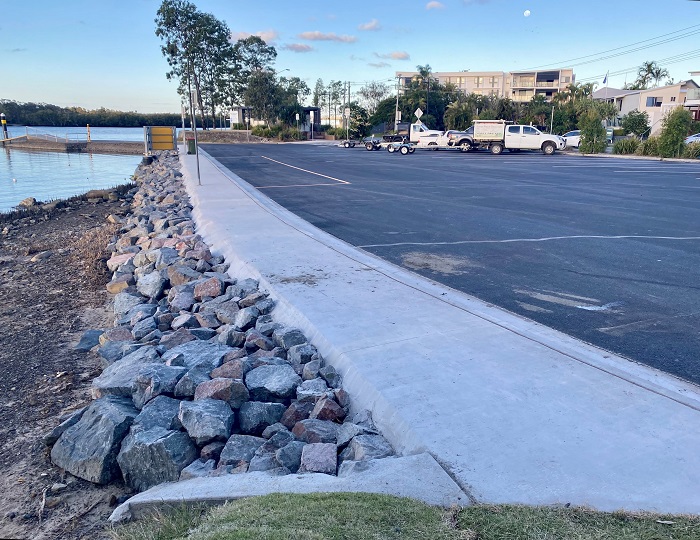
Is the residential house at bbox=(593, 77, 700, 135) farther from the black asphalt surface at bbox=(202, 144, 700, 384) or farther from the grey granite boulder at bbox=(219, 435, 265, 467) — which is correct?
the grey granite boulder at bbox=(219, 435, 265, 467)

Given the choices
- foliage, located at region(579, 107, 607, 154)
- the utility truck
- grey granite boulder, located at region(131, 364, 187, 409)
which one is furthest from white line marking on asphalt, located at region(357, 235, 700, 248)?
foliage, located at region(579, 107, 607, 154)

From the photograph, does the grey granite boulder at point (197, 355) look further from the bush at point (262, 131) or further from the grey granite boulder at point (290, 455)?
the bush at point (262, 131)

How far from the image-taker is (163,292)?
8.32 metres

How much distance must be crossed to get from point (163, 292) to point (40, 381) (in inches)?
98.8

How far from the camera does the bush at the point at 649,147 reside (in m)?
41.8

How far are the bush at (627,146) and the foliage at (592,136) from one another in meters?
1.15

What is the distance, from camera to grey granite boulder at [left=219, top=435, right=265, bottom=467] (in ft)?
13.1

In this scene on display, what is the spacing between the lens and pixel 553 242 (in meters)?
10.5

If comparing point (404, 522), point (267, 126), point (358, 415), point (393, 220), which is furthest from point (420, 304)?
point (267, 126)

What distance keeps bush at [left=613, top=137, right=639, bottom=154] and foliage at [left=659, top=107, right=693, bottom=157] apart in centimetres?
439

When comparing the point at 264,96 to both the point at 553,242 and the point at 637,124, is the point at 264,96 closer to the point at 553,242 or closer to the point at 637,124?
the point at 637,124

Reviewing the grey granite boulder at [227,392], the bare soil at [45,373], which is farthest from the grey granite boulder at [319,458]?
the bare soil at [45,373]

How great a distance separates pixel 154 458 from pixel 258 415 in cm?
79

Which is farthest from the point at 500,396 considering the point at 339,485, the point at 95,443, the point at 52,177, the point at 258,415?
the point at 52,177
